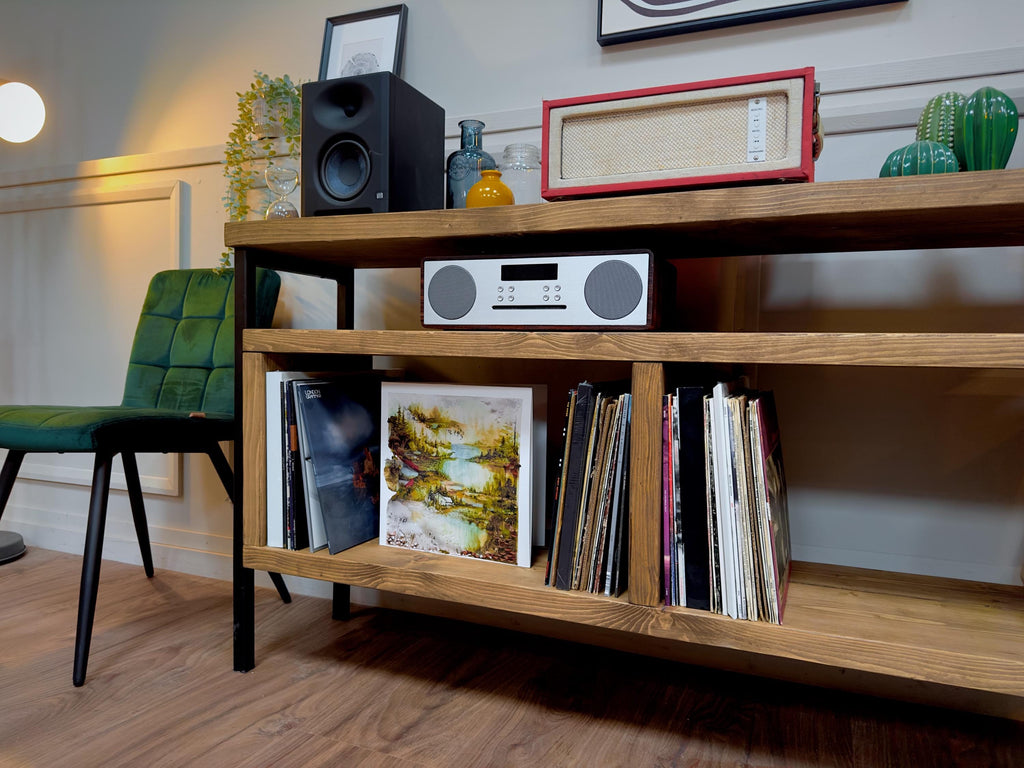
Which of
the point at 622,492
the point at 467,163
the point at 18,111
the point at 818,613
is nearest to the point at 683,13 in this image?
the point at 467,163

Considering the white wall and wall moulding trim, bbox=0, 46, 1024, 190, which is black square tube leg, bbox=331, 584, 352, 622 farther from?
wall moulding trim, bbox=0, 46, 1024, 190

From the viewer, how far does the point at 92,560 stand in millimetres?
1184

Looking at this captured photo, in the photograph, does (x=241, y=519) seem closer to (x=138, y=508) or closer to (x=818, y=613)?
(x=138, y=508)

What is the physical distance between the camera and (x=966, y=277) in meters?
1.12

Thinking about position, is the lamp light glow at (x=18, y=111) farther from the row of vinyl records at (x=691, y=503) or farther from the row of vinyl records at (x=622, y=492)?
the row of vinyl records at (x=691, y=503)

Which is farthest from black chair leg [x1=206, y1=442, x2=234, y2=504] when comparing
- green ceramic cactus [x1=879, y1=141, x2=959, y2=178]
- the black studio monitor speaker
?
green ceramic cactus [x1=879, y1=141, x2=959, y2=178]

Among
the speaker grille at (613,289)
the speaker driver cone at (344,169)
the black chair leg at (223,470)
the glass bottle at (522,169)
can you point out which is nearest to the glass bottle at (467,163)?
the glass bottle at (522,169)

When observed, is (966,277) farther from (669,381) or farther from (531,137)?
(531,137)

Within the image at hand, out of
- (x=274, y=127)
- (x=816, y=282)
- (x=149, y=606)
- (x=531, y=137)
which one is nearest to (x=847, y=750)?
(x=816, y=282)

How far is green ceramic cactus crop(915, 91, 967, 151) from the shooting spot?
93cm

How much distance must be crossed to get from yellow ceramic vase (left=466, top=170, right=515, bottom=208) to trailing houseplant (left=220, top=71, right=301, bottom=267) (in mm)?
642

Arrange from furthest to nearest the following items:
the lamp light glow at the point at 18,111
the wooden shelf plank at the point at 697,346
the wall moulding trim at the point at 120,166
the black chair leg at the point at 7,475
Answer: the lamp light glow at the point at 18,111 < the wall moulding trim at the point at 120,166 < the black chair leg at the point at 7,475 < the wooden shelf plank at the point at 697,346

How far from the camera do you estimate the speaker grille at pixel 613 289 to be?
3.03ft

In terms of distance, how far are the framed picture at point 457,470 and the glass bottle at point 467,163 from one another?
36 cm
